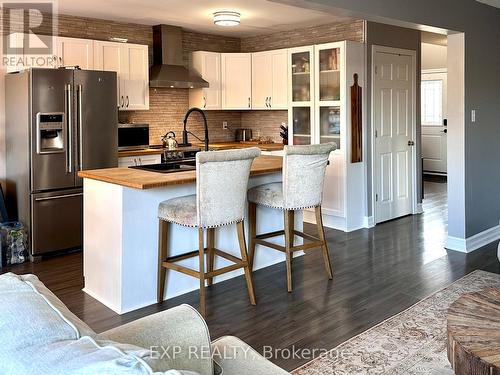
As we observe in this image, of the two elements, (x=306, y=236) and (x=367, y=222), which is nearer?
(x=306, y=236)

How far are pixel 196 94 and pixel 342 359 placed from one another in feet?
15.7

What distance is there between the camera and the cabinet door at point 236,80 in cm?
679

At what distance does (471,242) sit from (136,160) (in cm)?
368

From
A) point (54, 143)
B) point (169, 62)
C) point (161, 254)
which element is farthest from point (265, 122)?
point (161, 254)

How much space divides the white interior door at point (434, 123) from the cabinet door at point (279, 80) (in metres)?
4.92

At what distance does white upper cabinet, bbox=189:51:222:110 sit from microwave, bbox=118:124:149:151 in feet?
3.47

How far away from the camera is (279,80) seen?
21.0 ft

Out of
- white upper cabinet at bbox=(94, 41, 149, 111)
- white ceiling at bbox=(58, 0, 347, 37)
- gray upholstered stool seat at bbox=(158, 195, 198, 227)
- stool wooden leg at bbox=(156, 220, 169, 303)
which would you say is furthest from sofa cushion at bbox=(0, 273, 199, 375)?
white upper cabinet at bbox=(94, 41, 149, 111)

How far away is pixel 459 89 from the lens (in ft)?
15.5

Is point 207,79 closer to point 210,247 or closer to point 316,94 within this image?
point 316,94

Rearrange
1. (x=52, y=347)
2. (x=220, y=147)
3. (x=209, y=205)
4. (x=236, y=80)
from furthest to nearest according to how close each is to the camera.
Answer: (x=236, y=80) → (x=220, y=147) → (x=209, y=205) → (x=52, y=347)

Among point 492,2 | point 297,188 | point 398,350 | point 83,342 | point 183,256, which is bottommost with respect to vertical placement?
point 398,350

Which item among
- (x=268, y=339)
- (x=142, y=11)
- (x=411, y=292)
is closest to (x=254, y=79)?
(x=142, y=11)

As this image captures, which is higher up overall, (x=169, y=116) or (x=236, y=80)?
(x=236, y=80)
